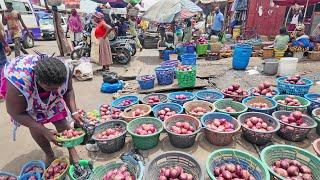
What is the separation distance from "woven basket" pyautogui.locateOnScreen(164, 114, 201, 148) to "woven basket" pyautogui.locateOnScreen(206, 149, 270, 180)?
602mm

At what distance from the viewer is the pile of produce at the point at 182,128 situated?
320 centimetres

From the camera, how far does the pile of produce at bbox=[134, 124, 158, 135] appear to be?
320 centimetres

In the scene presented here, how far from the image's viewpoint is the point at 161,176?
2330 millimetres

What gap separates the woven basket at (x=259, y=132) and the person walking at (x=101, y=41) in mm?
5028

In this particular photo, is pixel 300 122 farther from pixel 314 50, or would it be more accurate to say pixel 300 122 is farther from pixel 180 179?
pixel 314 50

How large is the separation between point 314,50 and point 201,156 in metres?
7.28

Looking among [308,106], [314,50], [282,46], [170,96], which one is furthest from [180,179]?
[314,50]

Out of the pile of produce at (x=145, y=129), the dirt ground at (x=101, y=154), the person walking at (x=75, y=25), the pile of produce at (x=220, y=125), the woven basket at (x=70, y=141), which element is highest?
the person walking at (x=75, y=25)

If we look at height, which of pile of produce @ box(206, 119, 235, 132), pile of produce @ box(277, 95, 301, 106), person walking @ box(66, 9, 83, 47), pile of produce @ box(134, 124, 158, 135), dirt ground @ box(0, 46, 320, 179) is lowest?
dirt ground @ box(0, 46, 320, 179)

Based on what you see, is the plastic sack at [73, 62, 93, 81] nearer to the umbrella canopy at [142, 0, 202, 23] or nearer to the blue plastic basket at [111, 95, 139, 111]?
the blue plastic basket at [111, 95, 139, 111]

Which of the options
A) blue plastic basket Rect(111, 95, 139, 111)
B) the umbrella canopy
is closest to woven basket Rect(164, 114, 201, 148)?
blue plastic basket Rect(111, 95, 139, 111)

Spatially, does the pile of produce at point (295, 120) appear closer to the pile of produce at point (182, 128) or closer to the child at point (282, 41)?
the pile of produce at point (182, 128)

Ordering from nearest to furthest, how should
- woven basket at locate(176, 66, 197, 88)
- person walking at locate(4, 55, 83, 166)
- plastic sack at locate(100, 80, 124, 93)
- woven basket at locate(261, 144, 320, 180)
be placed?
person walking at locate(4, 55, 83, 166)
woven basket at locate(261, 144, 320, 180)
woven basket at locate(176, 66, 197, 88)
plastic sack at locate(100, 80, 124, 93)

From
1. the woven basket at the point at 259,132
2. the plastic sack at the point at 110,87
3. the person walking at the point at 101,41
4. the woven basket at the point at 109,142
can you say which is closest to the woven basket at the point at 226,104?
the woven basket at the point at 259,132
